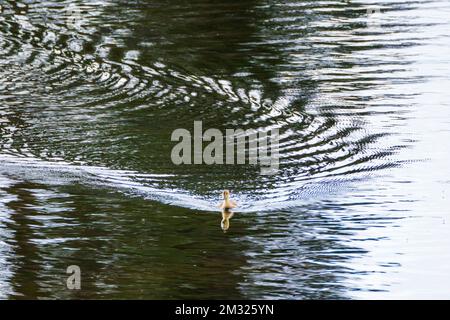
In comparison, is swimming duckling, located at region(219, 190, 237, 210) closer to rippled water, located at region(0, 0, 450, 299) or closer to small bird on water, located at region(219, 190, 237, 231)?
small bird on water, located at region(219, 190, 237, 231)

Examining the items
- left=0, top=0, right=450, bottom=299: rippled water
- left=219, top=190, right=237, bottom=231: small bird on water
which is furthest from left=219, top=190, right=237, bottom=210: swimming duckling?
left=0, top=0, right=450, bottom=299: rippled water

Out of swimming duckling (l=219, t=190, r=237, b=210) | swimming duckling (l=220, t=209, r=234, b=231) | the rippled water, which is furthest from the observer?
swimming duckling (l=219, t=190, r=237, b=210)

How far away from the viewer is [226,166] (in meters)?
10.6

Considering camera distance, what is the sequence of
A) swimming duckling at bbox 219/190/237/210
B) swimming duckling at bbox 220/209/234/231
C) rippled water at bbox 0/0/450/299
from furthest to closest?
1. swimming duckling at bbox 219/190/237/210
2. swimming duckling at bbox 220/209/234/231
3. rippled water at bbox 0/0/450/299

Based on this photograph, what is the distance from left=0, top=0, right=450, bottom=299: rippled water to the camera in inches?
334

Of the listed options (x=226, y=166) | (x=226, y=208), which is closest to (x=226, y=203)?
(x=226, y=208)

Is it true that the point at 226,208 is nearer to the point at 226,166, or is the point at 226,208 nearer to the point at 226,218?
the point at 226,218

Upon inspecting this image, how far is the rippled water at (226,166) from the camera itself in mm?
8477

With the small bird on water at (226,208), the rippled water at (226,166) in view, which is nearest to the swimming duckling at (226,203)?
the small bird on water at (226,208)

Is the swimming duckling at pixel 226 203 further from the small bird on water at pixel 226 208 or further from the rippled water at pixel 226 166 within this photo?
the rippled water at pixel 226 166

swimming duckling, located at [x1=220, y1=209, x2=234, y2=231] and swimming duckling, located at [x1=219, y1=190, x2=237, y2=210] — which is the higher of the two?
swimming duckling, located at [x1=219, y1=190, x2=237, y2=210]

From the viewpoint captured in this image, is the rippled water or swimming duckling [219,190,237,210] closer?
the rippled water
